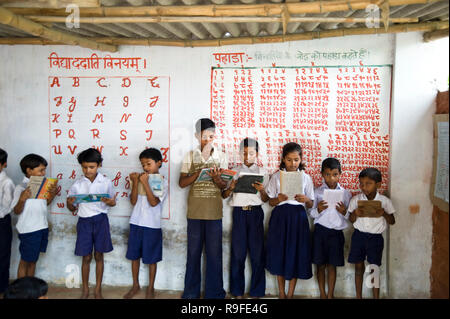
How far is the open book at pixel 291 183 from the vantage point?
3.14m

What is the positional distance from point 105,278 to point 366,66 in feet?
11.7

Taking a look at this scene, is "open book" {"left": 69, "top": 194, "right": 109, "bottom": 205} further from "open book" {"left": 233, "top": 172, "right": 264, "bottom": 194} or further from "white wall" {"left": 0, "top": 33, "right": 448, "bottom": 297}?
"open book" {"left": 233, "top": 172, "right": 264, "bottom": 194}

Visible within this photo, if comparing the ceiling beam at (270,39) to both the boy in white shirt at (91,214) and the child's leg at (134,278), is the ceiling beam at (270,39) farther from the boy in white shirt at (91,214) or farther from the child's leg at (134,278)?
the child's leg at (134,278)

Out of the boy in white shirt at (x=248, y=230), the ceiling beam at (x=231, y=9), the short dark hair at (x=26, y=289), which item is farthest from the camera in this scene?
the boy in white shirt at (x=248, y=230)

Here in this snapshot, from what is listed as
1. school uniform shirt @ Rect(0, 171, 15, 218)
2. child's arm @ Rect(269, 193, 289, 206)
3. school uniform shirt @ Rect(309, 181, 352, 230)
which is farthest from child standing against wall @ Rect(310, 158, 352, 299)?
school uniform shirt @ Rect(0, 171, 15, 218)

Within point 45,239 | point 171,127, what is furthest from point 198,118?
point 45,239

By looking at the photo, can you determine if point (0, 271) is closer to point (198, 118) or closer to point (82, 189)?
point (82, 189)

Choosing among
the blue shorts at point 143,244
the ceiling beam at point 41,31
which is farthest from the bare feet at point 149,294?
the ceiling beam at point 41,31

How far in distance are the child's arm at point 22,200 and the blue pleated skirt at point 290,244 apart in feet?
7.83

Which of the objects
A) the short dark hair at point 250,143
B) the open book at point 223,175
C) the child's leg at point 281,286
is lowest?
the child's leg at point 281,286

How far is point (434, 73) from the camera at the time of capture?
3.29 m

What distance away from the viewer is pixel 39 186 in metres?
3.37

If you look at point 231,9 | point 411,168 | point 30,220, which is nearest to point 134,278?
point 30,220

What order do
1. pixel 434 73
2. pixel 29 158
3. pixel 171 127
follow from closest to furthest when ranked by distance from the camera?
pixel 434 73 < pixel 29 158 < pixel 171 127
